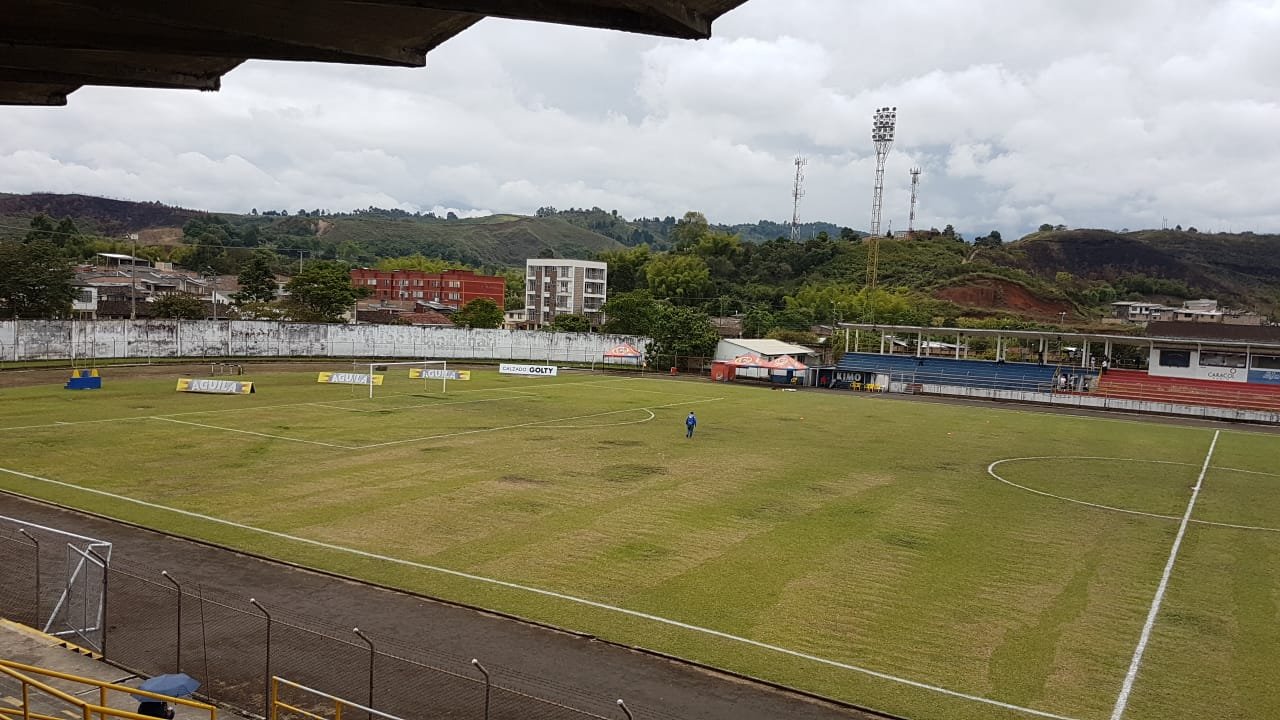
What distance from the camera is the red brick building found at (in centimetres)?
17475

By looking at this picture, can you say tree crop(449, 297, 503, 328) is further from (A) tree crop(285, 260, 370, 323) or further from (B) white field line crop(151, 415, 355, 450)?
(B) white field line crop(151, 415, 355, 450)

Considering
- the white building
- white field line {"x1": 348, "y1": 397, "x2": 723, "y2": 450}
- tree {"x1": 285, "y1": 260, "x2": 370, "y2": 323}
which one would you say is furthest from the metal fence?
the white building

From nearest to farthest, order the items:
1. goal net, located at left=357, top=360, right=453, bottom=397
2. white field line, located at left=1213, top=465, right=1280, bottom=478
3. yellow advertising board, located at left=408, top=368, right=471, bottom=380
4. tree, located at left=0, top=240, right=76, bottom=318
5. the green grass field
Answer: the green grass field
white field line, located at left=1213, top=465, right=1280, bottom=478
goal net, located at left=357, top=360, right=453, bottom=397
yellow advertising board, located at left=408, top=368, right=471, bottom=380
tree, located at left=0, top=240, right=76, bottom=318

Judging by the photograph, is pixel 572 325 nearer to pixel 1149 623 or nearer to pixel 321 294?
pixel 321 294

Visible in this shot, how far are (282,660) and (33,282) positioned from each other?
281 feet

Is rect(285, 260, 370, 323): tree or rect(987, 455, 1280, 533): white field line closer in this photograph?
rect(987, 455, 1280, 533): white field line

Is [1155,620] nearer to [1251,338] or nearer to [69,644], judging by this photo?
[69,644]

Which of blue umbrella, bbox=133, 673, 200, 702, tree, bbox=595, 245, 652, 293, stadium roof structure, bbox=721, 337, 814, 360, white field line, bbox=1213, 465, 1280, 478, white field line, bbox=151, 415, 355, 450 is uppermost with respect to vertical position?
tree, bbox=595, 245, 652, 293

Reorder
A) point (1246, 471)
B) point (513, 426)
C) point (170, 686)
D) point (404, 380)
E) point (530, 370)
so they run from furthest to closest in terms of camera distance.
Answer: point (530, 370) → point (404, 380) → point (513, 426) → point (1246, 471) → point (170, 686)

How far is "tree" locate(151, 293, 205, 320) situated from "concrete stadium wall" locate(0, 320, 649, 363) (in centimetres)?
1315

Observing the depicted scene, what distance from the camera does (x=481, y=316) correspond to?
121 metres

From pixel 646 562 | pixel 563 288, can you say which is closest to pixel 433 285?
pixel 563 288

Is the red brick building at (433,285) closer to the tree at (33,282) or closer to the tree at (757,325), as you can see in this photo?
the tree at (757,325)

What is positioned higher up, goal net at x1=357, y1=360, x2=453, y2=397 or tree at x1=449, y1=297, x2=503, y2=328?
tree at x1=449, y1=297, x2=503, y2=328
